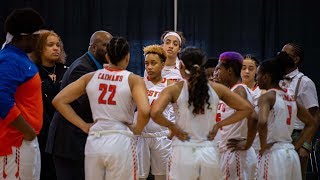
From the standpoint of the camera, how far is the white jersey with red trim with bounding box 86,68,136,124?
4324 millimetres

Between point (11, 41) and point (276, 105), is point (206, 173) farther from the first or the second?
point (11, 41)

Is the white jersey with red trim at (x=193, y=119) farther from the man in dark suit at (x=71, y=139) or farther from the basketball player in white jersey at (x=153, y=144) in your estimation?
the basketball player in white jersey at (x=153, y=144)


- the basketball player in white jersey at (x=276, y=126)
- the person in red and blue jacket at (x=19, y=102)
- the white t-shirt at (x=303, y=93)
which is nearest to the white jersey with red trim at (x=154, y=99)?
the basketball player in white jersey at (x=276, y=126)

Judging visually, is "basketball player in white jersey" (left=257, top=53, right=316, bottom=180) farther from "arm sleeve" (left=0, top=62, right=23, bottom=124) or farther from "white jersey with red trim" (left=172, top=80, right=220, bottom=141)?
"arm sleeve" (left=0, top=62, right=23, bottom=124)

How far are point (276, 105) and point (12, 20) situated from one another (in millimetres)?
2371

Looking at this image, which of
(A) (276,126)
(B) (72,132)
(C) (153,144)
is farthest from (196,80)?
(C) (153,144)

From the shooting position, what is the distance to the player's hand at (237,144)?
518cm

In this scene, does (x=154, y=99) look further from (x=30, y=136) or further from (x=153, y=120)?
(x=30, y=136)

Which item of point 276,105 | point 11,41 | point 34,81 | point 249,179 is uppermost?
point 11,41

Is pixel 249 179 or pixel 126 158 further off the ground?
pixel 126 158

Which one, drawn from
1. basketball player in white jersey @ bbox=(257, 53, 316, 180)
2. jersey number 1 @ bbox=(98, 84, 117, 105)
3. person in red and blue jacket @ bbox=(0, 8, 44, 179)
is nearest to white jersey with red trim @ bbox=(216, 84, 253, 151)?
basketball player in white jersey @ bbox=(257, 53, 316, 180)

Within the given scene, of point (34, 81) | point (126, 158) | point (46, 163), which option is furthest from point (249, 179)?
point (34, 81)

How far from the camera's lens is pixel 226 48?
29.7ft

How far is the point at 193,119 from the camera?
441 centimetres
